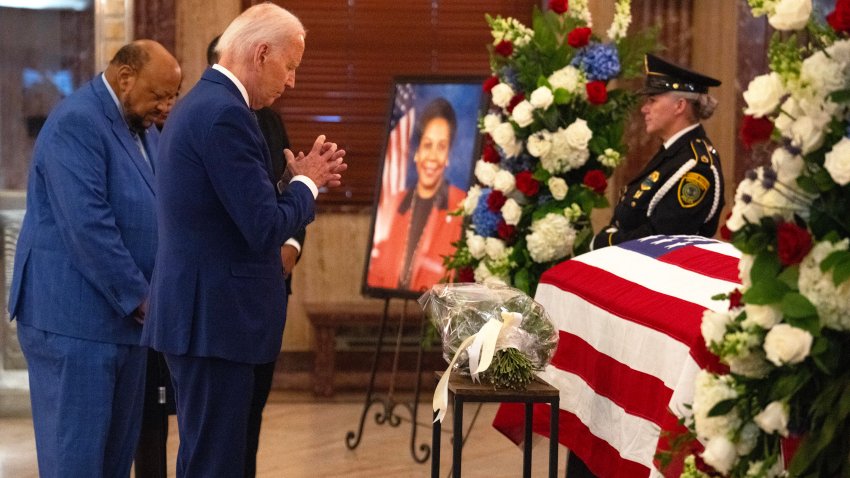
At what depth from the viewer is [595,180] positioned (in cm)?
442

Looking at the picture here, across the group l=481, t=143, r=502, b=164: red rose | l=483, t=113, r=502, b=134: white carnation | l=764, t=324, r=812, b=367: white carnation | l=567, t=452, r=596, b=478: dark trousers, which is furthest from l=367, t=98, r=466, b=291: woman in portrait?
l=764, t=324, r=812, b=367: white carnation

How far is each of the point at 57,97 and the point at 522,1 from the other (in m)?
2.62

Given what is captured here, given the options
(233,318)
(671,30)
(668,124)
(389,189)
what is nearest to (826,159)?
(233,318)

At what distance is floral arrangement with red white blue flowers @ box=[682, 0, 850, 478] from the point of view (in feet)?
6.25

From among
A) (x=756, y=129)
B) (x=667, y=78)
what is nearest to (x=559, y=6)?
(x=667, y=78)

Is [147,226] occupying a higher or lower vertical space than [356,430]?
higher

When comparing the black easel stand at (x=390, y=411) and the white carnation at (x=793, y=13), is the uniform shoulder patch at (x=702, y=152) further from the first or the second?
the white carnation at (x=793, y=13)

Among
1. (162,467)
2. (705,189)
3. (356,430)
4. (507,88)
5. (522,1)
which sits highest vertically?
(522,1)

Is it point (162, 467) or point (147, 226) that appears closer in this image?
point (147, 226)

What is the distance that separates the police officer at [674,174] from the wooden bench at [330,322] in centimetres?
242

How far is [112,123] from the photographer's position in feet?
11.9

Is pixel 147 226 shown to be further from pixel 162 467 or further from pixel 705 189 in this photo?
pixel 705 189

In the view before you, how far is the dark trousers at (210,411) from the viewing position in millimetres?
3062

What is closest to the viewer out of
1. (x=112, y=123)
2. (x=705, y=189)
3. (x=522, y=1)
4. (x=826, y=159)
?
(x=826, y=159)
